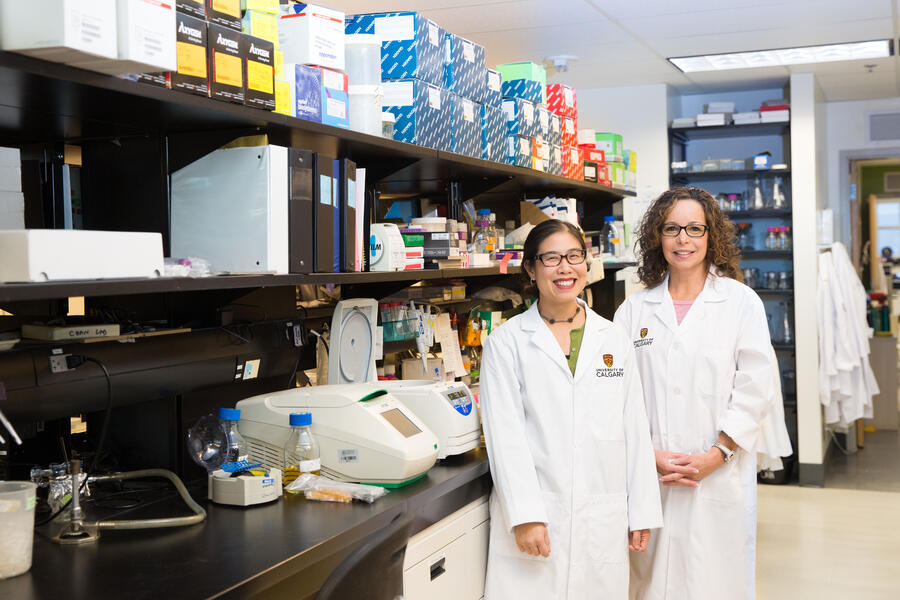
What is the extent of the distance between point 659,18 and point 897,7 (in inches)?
44.5

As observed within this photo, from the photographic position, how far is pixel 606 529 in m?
2.55

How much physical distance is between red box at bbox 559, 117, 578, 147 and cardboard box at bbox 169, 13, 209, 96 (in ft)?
8.66

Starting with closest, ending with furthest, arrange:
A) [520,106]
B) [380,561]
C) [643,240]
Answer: [380,561] → [643,240] → [520,106]

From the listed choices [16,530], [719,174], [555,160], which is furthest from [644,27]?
[16,530]

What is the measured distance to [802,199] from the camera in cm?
638

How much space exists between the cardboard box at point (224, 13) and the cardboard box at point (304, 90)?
238 millimetres

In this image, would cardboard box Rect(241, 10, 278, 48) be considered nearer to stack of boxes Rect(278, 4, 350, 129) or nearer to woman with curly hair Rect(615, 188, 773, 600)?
stack of boxes Rect(278, 4, 350, 129)

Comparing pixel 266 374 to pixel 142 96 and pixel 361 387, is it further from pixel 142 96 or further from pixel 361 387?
Answer: pixel 142 96

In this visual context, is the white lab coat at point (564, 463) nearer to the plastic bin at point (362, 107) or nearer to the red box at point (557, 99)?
the plastic bin at point (362, 107)

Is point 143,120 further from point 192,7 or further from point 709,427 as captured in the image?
point 709,427

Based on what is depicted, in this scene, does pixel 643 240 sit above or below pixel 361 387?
above

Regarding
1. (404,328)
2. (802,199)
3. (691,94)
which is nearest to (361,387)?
(404,328)

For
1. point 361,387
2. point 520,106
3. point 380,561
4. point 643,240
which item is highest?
point 520,106

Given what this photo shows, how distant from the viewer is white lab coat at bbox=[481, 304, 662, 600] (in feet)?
8.30
